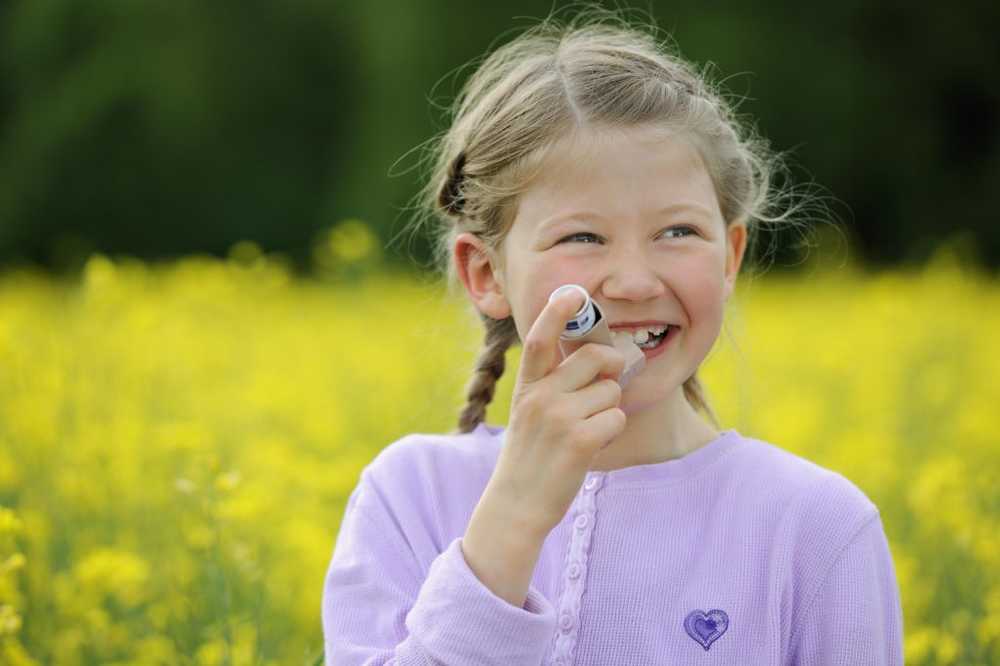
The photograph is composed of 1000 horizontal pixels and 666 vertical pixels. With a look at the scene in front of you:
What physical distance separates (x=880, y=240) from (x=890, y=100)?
138cm

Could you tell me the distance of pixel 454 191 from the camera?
1.75 metres

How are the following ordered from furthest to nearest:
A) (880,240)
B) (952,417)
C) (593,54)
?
1. (880,240)
2. (952,417)
3. (593,54)

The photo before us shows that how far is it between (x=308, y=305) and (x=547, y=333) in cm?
740

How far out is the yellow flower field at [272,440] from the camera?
7.84ft

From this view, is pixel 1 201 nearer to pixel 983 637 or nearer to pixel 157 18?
pixel 157 18

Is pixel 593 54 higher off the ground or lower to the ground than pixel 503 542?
higher

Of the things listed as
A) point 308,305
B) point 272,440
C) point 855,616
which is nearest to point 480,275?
point 855,616

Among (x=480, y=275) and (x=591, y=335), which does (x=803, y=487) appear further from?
A: (x=480, y=275)

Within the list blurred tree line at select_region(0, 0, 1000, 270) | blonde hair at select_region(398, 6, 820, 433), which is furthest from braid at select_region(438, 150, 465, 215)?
blurred tree line at select_region(0, 0, 1000, 270)

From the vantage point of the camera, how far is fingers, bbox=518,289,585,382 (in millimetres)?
1317

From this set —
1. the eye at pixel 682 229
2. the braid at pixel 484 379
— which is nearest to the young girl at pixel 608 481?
the eye at pixel 682 229

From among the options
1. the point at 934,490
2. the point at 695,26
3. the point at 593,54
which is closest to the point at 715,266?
the point at 593,54

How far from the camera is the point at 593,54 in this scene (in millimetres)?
1637

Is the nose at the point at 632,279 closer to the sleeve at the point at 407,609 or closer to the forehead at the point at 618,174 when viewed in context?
the forehead at the point at 618,174
